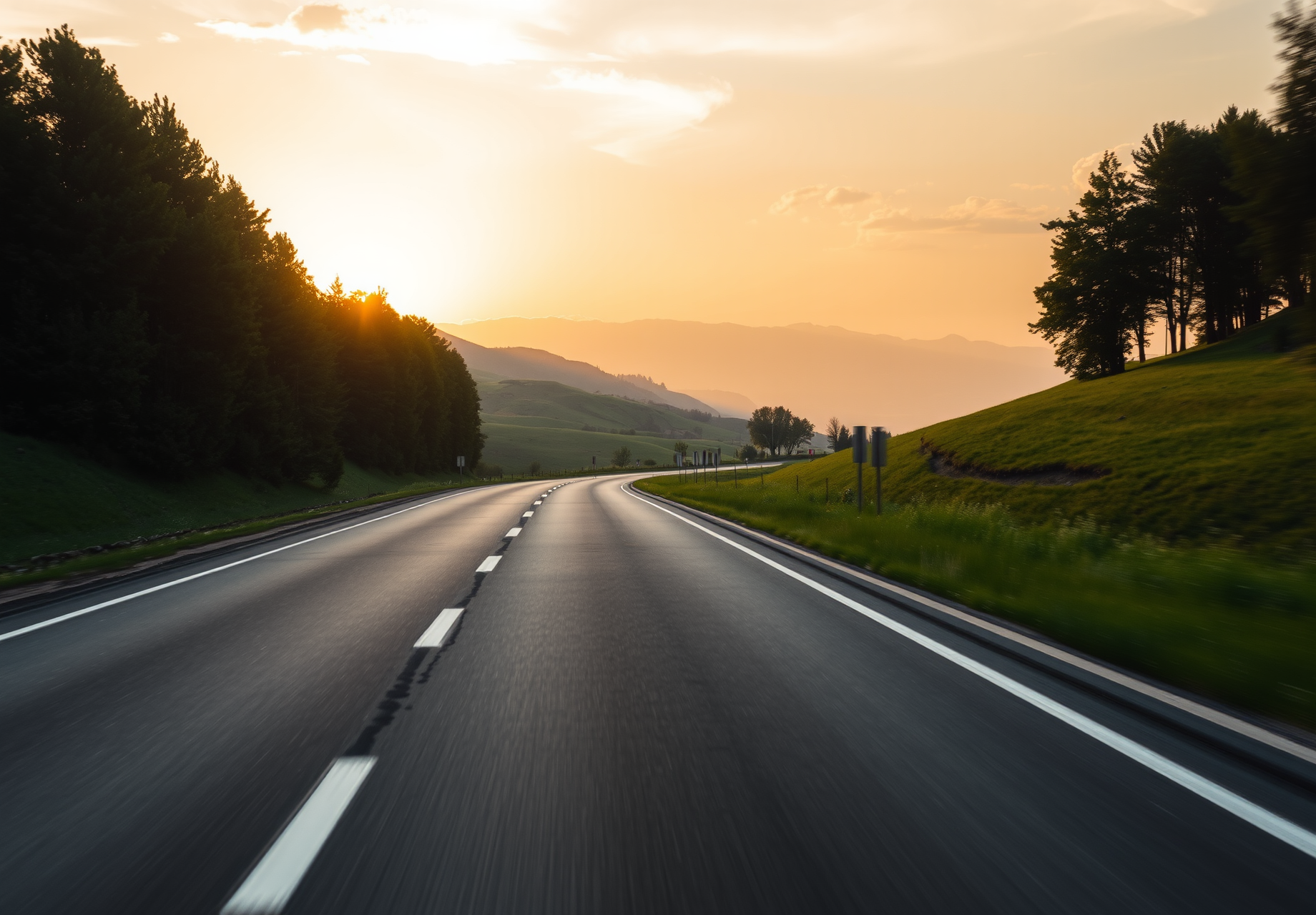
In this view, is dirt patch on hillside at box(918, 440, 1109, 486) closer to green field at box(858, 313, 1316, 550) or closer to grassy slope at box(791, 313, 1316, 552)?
green field at box(858, 313, 1316, 550)

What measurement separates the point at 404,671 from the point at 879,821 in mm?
3579

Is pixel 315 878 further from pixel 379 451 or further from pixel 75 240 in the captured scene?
pixel 379 451

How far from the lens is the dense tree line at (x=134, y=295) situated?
27.4m

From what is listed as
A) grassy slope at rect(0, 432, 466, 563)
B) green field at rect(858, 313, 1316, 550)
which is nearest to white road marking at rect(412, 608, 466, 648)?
grassy slope at rect(0, 432, 466, 563)

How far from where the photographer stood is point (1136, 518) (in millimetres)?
30703

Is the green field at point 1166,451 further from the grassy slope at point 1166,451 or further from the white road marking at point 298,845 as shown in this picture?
the white road marking at point 298,845

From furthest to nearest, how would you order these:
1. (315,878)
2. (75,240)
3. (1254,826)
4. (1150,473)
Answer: (1150,473), (75,240), (1254,826), (315,878)

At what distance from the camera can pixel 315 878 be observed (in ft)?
8.78

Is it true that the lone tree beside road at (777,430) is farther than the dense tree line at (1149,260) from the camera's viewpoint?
Yes

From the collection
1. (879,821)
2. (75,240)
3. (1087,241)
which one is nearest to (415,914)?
(879,821)

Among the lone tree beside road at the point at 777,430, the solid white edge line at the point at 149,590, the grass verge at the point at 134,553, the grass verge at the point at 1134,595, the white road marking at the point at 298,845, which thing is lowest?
the solid white edge line at the point at 149,590

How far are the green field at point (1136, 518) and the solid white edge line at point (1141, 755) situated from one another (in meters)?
1.01

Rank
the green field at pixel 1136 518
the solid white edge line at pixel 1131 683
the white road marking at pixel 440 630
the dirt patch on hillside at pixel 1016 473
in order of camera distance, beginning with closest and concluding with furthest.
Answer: the solid white edge line at pixel 1131 683, the green field at pixel 1136 518, the white road marking at pixel 440 630, the dirt patch on hillside at pixel 1016 473

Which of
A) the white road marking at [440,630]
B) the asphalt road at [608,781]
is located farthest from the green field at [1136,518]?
the white road marking at [440,630]
